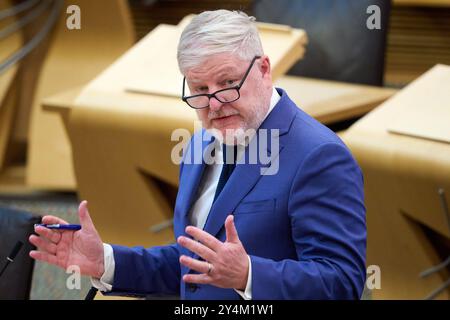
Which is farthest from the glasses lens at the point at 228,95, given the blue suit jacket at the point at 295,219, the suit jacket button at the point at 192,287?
the suit jacket button at the point at 192,287

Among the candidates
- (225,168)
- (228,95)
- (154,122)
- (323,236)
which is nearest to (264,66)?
(228,95)

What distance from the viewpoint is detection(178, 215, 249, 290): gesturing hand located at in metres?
1.50

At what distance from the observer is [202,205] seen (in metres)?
1.86

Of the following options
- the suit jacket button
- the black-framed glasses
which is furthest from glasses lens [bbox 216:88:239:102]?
the suit jacket button

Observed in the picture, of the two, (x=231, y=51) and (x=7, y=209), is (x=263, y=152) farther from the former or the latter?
(x=7, y=209)

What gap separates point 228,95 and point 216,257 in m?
0.32

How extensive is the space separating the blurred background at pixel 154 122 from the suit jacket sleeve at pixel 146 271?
327 mm

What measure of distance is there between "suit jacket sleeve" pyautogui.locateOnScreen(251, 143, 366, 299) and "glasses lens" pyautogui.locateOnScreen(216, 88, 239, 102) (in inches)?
6.5

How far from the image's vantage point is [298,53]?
3.45 meters

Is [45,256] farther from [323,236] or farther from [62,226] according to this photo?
[323,236]

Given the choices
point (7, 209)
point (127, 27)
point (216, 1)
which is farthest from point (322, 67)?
point (7, 209)

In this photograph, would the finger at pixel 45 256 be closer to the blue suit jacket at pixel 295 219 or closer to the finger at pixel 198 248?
the blue suit jacket at pixel 295 219

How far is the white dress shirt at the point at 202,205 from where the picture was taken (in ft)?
5.93

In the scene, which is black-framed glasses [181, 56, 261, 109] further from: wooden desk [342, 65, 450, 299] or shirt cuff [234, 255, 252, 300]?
wooden desk [342, 65, 450, 299]
